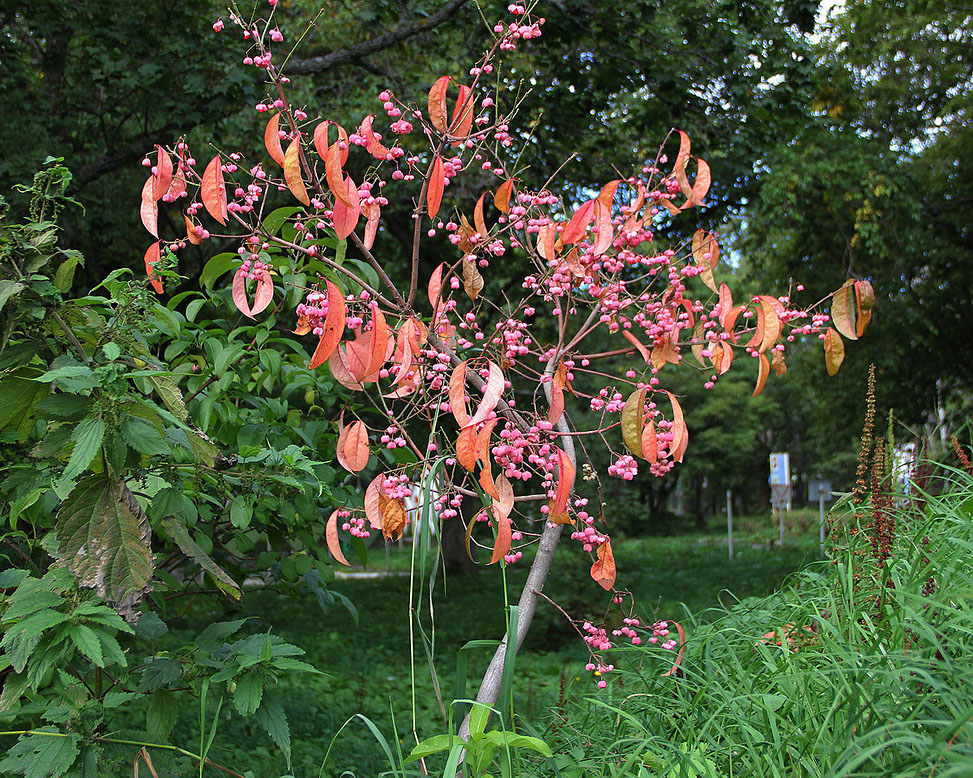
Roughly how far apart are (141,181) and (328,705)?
459cm

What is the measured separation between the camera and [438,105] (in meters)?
2.09

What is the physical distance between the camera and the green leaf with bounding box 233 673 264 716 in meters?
1.72

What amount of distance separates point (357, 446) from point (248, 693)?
2.02 feet

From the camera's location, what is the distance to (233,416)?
102 inches

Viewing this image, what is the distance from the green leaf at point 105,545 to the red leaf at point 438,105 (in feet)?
3.74

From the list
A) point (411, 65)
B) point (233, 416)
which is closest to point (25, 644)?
point (233, 416)

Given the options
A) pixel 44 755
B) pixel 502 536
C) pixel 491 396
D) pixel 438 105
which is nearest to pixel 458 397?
pixel 491 396

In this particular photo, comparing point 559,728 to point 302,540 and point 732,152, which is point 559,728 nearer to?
point 302,540

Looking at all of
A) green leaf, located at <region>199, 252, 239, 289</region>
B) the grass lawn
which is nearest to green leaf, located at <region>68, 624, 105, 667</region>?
the grass lawn

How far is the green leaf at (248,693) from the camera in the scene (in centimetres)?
172

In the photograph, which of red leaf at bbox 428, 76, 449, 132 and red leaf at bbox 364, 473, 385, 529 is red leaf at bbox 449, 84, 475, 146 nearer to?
red leaf at bbox 428, 76, 449, 132

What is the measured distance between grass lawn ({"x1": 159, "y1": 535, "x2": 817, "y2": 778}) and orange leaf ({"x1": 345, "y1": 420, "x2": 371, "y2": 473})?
0.59 m

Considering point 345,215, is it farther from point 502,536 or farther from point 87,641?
point 87,641

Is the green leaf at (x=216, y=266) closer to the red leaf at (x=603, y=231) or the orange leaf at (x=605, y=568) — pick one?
the red leaf at (x=603, y=231)
